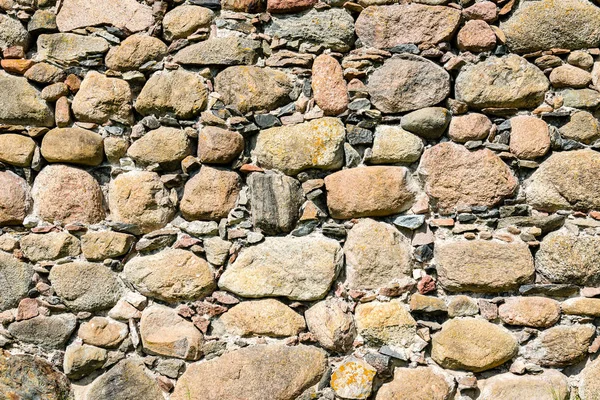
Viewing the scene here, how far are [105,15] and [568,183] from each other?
2500mm

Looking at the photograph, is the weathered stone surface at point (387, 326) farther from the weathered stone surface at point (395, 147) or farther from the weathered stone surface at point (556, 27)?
the weathered stone surface at point (556, 27)

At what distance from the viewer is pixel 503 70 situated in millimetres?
2445

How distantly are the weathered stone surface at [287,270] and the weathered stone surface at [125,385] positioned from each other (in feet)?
1.83

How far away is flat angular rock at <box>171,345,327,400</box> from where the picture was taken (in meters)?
2.28

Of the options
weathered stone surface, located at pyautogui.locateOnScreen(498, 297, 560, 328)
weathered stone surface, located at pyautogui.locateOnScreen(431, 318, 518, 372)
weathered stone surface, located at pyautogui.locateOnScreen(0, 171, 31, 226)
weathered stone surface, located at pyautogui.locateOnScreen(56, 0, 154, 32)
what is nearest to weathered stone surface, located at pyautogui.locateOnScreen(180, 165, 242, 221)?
weathered stone surface, located at pyautogui.locateOnScreen(0, 171, 31, 226)

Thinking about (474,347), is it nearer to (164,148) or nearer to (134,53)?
(164,148)

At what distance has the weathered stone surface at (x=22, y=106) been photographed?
253 cm

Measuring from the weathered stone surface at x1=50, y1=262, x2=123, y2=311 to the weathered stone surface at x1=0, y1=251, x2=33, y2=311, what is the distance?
5.4 inches

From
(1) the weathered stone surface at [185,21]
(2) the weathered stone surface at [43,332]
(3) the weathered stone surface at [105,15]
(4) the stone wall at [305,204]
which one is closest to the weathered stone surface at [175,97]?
(4) the stone wall at [305,204]

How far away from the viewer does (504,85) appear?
2439 millimetres

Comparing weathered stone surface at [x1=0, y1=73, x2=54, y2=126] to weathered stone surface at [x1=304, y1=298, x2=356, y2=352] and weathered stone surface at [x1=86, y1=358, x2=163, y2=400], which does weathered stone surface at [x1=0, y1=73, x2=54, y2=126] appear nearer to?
weathered stone surface at [x1=86, y1=358, x2=163, y2=400]

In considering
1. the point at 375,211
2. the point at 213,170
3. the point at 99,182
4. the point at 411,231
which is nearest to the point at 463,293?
the point at 411,231

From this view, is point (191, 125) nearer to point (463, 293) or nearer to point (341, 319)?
point (341, 319)

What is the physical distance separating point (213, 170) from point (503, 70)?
1513 mm
